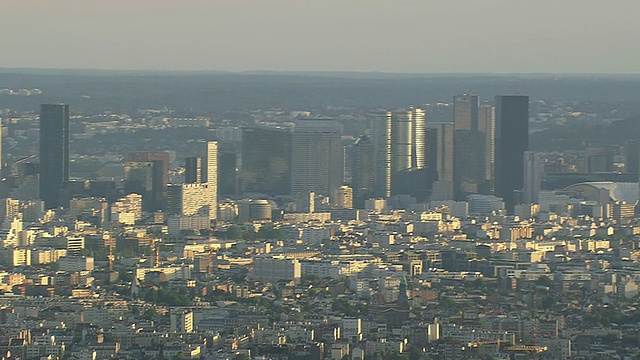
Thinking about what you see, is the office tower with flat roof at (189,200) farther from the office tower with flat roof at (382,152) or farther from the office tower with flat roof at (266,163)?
the office tower with flat roof at (382,152)

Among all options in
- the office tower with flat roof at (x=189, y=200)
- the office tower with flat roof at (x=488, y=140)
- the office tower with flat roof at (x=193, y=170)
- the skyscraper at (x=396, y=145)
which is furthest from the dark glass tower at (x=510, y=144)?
the office tower with flat roof at (x=193, y=170)

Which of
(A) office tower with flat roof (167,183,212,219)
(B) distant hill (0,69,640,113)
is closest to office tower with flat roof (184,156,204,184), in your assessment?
(A) office tower with flat roof (167,183,212,219)

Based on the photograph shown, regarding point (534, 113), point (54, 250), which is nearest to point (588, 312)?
point (54, 250)

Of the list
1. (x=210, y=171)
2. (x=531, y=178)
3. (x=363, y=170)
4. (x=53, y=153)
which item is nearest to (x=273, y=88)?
(x=363, y=170)

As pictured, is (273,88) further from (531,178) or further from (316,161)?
(531,178)

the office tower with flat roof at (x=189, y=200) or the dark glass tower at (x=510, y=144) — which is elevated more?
the dark glass tower at (x=510, y=144)

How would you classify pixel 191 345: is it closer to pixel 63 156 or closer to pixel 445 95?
pixel 63 156
